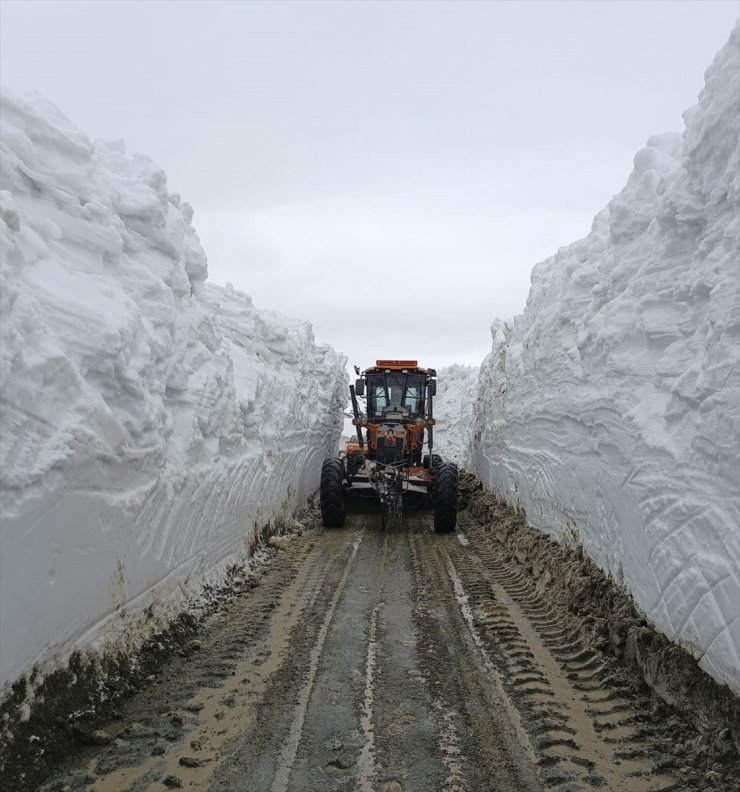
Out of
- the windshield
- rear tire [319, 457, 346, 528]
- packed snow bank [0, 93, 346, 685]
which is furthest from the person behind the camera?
the windshield

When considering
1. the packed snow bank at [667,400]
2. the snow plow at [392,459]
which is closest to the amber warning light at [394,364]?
the snow plow at [392,459]

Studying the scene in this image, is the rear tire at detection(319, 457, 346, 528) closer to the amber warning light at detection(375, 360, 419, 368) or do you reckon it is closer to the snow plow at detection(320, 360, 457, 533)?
the snow plow at detection(320, 360, 457, 533)

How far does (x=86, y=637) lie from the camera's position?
4066 mm

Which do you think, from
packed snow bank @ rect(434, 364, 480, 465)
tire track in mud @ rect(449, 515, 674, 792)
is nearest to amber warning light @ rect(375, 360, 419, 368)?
tire track in mud @ rect(449, 515, 674, 792)

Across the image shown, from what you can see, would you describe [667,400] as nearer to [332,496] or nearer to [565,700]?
[565,700]

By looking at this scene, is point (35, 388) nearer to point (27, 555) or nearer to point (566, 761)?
point (27, 555)

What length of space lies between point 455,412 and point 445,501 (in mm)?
21067

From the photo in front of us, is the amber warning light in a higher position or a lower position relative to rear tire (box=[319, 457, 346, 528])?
higher

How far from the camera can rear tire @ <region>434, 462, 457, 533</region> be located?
37.2 ft

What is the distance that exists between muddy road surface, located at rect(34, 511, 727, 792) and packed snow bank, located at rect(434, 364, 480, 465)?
16.9 metres

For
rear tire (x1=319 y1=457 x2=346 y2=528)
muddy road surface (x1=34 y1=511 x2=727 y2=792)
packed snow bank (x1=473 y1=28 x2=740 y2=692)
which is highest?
packed snow bank (x1=473 y1=28 x2=740 y2=692)

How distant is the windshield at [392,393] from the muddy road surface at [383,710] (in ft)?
23.5

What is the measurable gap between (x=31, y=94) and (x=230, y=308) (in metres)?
8.06

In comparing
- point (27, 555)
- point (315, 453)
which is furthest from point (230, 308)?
point (27, 555)
